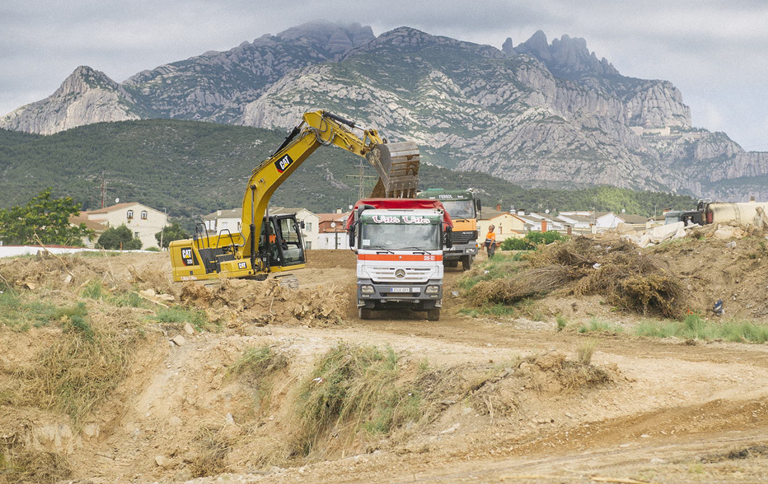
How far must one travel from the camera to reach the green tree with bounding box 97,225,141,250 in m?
78.8

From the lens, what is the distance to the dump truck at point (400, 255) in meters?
17.2

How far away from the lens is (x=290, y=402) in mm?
10844

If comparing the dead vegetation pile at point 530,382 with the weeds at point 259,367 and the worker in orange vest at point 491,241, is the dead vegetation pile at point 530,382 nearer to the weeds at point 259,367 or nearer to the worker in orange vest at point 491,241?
the weeds at point 259,367

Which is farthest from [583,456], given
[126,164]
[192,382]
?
[126,164]

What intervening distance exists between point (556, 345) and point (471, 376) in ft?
16.1

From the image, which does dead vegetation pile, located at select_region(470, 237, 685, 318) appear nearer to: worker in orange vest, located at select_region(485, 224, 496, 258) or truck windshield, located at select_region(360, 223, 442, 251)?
truck windshield, located at select_region(360, 223, 442, 251)

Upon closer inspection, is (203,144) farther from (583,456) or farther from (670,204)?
(583,456)

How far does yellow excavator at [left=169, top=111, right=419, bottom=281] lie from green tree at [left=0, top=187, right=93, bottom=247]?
52610mm

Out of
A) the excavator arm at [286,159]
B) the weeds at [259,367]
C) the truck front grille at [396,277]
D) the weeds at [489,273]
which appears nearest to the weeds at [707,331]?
the truck front grille at [396,277]

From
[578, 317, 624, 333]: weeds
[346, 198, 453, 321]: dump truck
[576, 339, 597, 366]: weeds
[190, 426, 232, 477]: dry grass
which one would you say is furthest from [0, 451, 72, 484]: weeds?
[578, 317, 624, 333]: weeds

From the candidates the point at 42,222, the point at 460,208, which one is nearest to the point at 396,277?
the point at 460,208

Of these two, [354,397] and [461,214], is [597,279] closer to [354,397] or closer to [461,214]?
[461,214]

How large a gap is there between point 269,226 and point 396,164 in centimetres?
475

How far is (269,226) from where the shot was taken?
1998 centimetres
